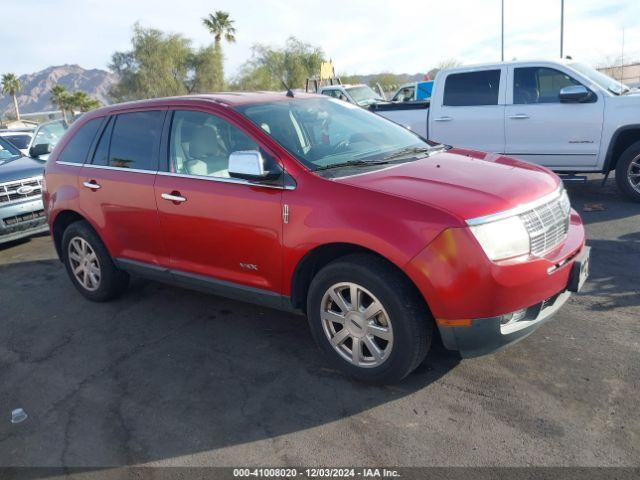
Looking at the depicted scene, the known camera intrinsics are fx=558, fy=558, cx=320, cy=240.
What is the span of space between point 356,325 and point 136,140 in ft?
8.25

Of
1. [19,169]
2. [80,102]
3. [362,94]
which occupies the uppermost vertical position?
[80,102]

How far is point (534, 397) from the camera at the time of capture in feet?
10.5

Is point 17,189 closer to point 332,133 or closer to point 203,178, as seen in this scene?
point 203,178

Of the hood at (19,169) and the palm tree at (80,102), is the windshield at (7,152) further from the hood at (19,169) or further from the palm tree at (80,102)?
the palm tree at (80,102)

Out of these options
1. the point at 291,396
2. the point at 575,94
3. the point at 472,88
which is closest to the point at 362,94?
the point at 472,88

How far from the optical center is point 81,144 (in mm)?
5121

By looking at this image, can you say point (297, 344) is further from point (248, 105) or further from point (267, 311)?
point (248, 105)

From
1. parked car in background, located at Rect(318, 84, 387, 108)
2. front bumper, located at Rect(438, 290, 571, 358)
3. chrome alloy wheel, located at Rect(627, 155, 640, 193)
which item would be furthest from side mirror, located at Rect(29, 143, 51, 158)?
parked car in background, located at Rect(318, 84, 387, 108)

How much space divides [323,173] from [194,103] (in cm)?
133

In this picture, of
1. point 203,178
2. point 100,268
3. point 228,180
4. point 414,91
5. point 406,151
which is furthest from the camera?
point 414,91

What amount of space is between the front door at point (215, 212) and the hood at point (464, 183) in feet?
2.22

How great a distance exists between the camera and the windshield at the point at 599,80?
7.39m

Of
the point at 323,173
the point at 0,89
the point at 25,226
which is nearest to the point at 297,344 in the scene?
the point at 323,173

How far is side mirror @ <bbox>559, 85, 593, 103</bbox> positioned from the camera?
7.12 metres
